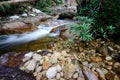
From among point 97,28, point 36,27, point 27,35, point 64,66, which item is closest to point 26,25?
point 36,27

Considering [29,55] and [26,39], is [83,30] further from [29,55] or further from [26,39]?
[26,39]

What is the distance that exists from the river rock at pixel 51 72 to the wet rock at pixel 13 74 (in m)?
0.30

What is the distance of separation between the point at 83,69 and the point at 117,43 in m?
1.68

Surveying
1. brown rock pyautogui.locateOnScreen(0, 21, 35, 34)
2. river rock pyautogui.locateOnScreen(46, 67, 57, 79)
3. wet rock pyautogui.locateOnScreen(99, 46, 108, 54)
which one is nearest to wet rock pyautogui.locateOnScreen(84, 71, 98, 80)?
river rock pyautogui.locateOnScreen(46, 67, 57, 79)

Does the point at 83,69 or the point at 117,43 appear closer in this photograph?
the point at 83,69

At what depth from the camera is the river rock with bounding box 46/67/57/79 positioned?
11.7 feet

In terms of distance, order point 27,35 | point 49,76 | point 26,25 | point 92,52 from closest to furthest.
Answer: point 49,76 < point 92,52 < point 27,35 < point 26,25

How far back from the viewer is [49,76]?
3559 millimetres

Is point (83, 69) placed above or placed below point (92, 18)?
below

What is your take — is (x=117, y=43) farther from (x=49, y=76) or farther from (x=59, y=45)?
(x=49, y=76)

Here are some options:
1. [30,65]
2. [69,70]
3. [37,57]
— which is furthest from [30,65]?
[69,70]

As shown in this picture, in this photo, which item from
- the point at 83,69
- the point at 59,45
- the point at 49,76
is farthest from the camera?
the point at 59,45

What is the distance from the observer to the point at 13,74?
3637 millimetres

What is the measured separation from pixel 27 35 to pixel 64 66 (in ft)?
9.24
